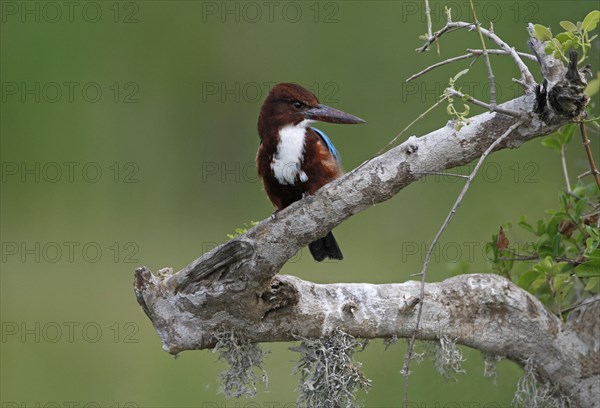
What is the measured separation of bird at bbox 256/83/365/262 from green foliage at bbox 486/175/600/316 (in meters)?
0.49

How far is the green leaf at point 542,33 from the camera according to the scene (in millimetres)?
2168

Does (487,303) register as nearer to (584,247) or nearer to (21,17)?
(584,247)

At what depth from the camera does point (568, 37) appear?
2.15m

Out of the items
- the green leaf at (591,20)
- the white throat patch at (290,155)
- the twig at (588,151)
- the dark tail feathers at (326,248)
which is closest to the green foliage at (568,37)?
the green leaf at (591,20)

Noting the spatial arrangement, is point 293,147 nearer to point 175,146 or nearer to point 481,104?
point 481,104

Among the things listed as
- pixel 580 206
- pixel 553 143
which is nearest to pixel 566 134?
pixel 553 143

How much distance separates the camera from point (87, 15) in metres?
6.23

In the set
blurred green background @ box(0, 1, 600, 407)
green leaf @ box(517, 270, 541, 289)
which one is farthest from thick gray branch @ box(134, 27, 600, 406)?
blurred green background @ box(0, 1, 600, 407)

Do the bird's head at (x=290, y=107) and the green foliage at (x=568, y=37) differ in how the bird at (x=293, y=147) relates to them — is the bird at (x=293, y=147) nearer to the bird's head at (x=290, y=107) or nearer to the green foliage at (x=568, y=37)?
the bird's head at (x=290, y=107)

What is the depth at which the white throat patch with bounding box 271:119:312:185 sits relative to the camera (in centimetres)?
274

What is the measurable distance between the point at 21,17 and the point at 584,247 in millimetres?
4360

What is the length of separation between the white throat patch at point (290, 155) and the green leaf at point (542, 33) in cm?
78

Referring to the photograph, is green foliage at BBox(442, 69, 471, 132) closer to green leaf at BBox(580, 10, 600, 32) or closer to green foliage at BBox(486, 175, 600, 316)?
green leaf at BBox(580, 10, 600, 32)

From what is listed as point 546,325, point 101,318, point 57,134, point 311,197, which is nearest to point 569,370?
point 546,325
